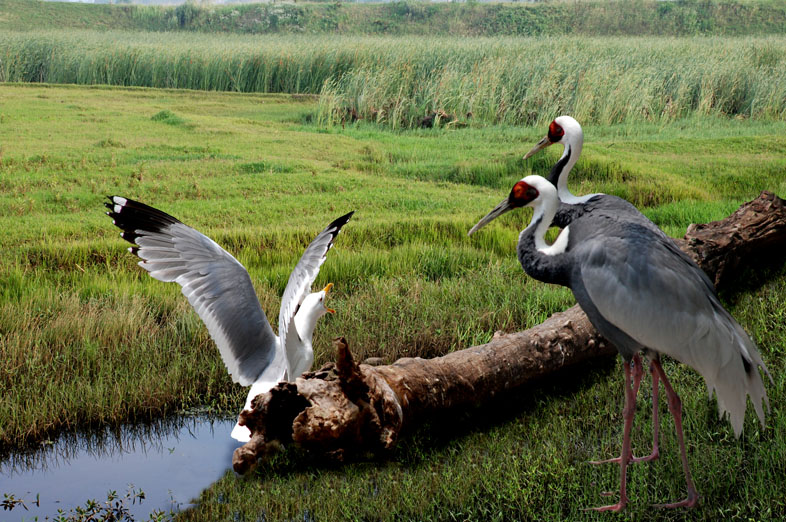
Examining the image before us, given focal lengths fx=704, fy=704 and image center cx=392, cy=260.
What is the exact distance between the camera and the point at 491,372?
125 inches

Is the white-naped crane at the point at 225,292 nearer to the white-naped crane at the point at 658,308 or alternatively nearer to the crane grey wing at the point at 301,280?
the crane grey wing at the point at 301,280

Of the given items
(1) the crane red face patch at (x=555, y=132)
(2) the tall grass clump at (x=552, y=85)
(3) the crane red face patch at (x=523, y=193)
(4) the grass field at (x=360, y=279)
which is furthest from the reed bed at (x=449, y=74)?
(3) the crane red face patch at (x=523, y=193)

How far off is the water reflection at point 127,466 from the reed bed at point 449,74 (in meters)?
5.48

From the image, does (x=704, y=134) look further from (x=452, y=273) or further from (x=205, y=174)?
(x=205, y=174)

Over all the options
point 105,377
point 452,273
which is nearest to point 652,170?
point 452,273

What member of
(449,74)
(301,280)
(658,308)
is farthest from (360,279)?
(449,74)

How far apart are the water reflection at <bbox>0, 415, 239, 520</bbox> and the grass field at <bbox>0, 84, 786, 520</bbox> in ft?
0.34

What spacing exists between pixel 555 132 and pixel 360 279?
5.00 feet

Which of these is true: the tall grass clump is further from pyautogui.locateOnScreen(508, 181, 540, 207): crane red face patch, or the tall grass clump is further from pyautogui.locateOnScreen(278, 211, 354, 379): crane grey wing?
pyautogui.locateOnScreen(508, 181, 540, 207): crane red face patch

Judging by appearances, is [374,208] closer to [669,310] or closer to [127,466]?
[127,466]

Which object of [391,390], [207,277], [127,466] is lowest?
[127,466]

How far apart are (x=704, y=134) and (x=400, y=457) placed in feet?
20.5

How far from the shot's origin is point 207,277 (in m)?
2.95

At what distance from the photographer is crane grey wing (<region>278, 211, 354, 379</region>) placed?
270 cm
